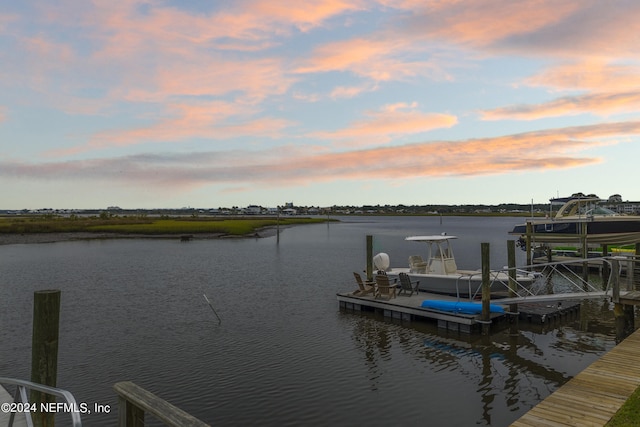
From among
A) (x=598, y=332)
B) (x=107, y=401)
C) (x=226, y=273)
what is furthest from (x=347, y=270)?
(x=107, y=401)

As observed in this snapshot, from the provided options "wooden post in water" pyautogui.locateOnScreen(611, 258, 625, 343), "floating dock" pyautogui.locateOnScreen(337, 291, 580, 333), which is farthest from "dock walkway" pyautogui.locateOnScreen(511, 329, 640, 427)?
"floating dock" pyautogui.locateOnScreen(337, 291, 580, 333)

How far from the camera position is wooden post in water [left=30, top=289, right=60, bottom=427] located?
7281 mm

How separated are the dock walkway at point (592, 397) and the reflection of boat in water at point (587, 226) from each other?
20147 mm

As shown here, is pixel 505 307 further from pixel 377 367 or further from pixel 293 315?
pixel 293 315

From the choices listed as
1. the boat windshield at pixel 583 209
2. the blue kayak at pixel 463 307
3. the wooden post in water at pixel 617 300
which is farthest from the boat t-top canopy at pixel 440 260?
the boat windshield at pixel 583 209

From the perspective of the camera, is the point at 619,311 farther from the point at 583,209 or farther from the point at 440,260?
the point at 583,209

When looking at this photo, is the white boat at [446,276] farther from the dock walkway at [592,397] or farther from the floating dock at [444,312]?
the dock walkway at [592,397]

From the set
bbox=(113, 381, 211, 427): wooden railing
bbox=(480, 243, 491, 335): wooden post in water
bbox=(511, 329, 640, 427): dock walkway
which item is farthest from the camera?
bbox=(480, 243, 491, 335): wooden post in water

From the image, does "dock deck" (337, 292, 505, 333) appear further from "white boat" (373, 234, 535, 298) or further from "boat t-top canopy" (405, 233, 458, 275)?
"boat t-top canopy" (405, 233, 458, 275)

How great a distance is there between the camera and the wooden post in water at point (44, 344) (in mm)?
7281

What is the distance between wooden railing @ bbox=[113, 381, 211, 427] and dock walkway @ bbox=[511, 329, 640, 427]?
6214 millimetres

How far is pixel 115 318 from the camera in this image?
21.6 meters

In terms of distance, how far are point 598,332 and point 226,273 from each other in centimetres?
2768

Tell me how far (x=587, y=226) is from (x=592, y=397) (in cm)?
2624
